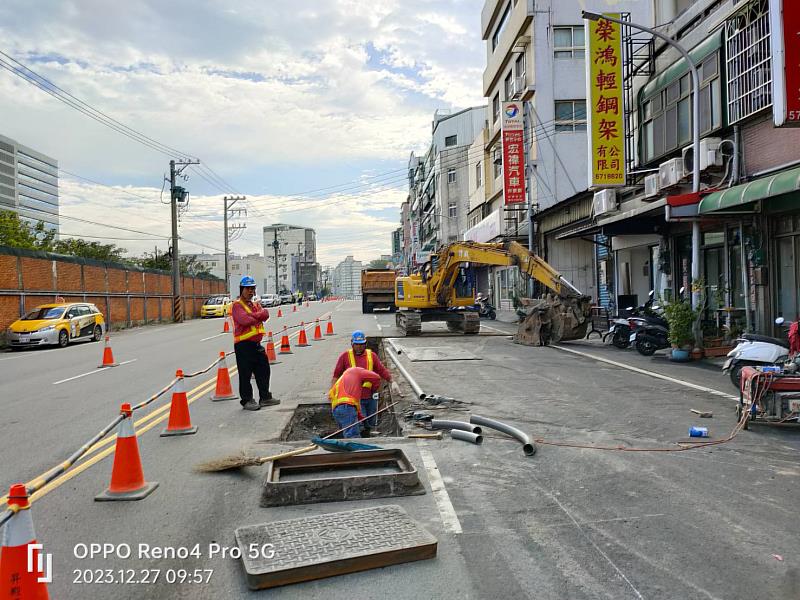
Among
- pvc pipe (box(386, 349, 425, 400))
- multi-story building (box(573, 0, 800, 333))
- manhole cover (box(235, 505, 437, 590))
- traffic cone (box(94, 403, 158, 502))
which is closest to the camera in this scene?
manhole cover (box(235, 505, 437, 590))

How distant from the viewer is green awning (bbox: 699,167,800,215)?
11414 millimetres

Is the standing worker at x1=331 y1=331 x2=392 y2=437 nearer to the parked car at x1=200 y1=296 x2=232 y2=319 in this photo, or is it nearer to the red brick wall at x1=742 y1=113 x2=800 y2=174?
the red brick wall at x1=742 y1=113 x2=800 y2=174

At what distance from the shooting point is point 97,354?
1933 cm

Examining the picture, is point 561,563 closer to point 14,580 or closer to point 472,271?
point 14,580

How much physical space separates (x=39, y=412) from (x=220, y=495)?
580 centimetres

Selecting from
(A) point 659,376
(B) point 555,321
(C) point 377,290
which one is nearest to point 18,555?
(A) point 659,376

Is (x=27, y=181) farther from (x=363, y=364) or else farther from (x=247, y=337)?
(x=363, y=364)

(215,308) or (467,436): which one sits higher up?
(215,308)

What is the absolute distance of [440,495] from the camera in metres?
5.46

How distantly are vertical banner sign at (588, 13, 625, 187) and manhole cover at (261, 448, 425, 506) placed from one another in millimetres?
15865

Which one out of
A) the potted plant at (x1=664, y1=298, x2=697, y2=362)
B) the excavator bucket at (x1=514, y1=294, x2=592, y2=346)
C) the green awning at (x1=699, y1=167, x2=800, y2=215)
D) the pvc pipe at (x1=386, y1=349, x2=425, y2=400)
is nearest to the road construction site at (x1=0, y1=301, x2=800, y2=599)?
the pvc pipe at (x1=386, y1=349, x2=425, y2=400)

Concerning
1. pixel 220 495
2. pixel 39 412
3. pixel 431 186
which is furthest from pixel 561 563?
pixel 431 186

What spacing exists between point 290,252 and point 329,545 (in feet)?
511

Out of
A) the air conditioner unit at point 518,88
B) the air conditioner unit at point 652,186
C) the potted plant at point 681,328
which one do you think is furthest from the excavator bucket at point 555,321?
the air conditioner unit at point 518,88
